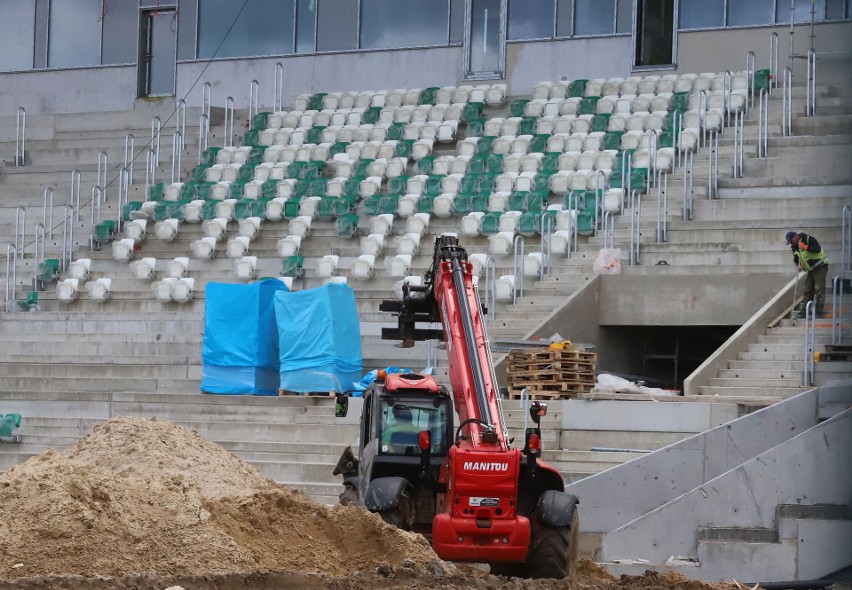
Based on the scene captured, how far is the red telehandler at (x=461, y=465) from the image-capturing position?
40.4 feet

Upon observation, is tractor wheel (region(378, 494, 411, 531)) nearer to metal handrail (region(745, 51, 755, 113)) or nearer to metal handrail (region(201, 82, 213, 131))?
metal handrail (region(745, 51, 755, 113))

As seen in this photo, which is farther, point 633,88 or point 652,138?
point 633,88

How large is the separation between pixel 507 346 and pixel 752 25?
1228 centimetres

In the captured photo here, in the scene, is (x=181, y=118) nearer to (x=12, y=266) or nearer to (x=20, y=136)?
(x=20, y=136)

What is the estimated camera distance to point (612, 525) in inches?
632

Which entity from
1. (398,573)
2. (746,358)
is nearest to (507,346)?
(746,358)

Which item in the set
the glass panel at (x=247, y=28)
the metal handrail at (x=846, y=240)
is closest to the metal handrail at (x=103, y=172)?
the glass panel at (x=247, y=28)

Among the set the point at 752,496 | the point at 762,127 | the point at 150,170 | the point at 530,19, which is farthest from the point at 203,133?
the point at 752,496

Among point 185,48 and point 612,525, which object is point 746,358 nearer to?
point 612,525

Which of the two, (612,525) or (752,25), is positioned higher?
(752,25)

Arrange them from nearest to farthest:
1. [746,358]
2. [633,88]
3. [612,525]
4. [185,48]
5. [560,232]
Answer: [612,525] → [746,358] → [560,232] → [633,88] → [185,48]

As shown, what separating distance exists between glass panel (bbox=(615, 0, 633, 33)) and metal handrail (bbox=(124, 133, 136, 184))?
9.61m

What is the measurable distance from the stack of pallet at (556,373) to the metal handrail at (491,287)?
2933 mm

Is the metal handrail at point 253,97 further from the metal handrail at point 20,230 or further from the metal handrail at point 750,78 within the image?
the metal handrail at point 750,78
